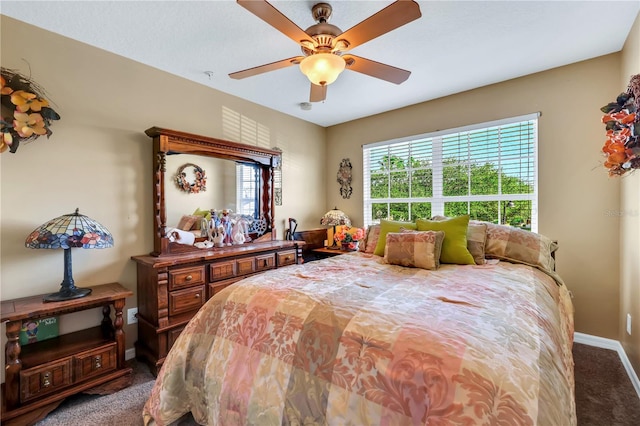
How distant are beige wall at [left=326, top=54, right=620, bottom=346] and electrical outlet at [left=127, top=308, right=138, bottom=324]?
387 centimetres

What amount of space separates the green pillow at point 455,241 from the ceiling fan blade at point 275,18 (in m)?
1.72

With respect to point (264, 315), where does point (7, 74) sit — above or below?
above

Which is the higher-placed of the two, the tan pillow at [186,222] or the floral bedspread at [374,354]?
the tan pillow at [186,222]

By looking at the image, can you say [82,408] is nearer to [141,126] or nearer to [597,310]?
[141,126]

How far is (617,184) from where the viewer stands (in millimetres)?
2441

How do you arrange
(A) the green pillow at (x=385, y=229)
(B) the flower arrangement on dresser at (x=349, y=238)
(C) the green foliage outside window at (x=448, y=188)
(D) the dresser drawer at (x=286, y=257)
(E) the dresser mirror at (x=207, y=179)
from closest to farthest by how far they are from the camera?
(E) the dresser mirror at (x=207, y=179), (A) the green pillow at (x=385, y=229), (C) the green foliage outside window at (x=448, y=188), (D) the dresser drawer at (x=286, y=257), (B) the flower arrangement on dresser at (x=349, y=238)

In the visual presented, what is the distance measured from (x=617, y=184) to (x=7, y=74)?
184 inches

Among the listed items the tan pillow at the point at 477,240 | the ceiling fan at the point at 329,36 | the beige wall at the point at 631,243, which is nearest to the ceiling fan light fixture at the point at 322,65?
the ceiling fan at the point at 329,36

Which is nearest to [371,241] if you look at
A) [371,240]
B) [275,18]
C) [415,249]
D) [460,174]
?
[371,240]

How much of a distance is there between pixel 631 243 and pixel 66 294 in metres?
4.05

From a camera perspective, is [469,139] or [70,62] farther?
[469,139]

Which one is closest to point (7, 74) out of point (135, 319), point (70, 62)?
point (70, 62)

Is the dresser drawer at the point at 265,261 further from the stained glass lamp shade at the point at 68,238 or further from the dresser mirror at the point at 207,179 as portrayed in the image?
the stained glass lamp shade at the point at 68,238

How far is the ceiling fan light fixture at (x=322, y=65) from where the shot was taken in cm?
168
